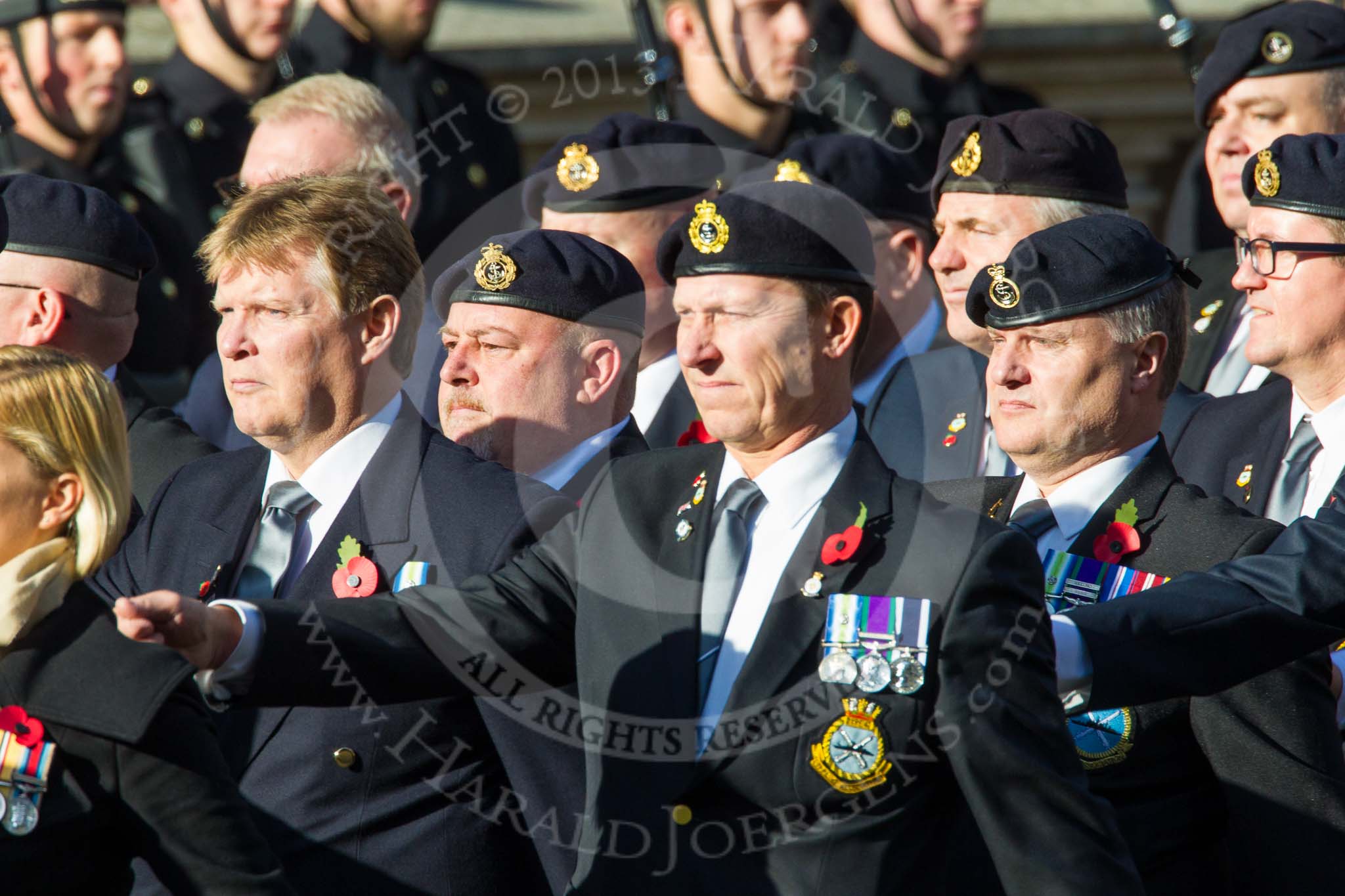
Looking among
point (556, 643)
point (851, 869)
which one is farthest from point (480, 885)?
point (851, 869)

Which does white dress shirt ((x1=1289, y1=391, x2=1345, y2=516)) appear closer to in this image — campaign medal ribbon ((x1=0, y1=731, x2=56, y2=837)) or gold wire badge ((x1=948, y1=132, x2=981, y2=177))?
gold wire badge ((x1=948, y1=132, x2=981, y2=177))

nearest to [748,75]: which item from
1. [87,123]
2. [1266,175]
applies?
[87,123]

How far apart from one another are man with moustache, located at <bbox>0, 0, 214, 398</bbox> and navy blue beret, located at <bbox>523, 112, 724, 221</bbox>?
1600 mm

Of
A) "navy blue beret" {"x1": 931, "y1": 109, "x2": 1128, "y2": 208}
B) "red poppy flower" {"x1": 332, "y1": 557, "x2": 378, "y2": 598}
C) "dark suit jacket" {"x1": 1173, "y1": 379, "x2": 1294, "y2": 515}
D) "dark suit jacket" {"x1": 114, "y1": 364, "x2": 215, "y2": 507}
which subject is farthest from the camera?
"navy blue beret" {"x1": 931, "y1": 109, "x2": 1128, "y2": 208}

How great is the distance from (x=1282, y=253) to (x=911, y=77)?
339 cm

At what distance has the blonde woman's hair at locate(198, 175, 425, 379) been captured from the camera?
159 inches

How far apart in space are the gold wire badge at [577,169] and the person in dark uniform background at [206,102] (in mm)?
1757

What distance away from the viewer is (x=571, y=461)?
15.5ft

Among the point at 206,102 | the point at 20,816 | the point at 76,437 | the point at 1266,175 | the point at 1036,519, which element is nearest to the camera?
the point at 20,816

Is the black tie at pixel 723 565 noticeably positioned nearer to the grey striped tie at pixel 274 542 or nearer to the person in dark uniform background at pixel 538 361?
the grey striped tie at pixel 274 542

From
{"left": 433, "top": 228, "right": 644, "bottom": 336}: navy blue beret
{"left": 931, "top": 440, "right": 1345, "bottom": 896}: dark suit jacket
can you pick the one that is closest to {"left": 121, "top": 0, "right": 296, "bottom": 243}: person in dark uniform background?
{"left": 433, "top": 228, "right": 644, "bottom": 336}: navy blue beret

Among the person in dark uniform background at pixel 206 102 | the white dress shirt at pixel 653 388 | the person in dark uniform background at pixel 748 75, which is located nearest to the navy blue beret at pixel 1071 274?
the white dress shirt at pixel 653 388

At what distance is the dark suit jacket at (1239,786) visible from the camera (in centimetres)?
346

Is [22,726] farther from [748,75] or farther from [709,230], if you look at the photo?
[748,75]
